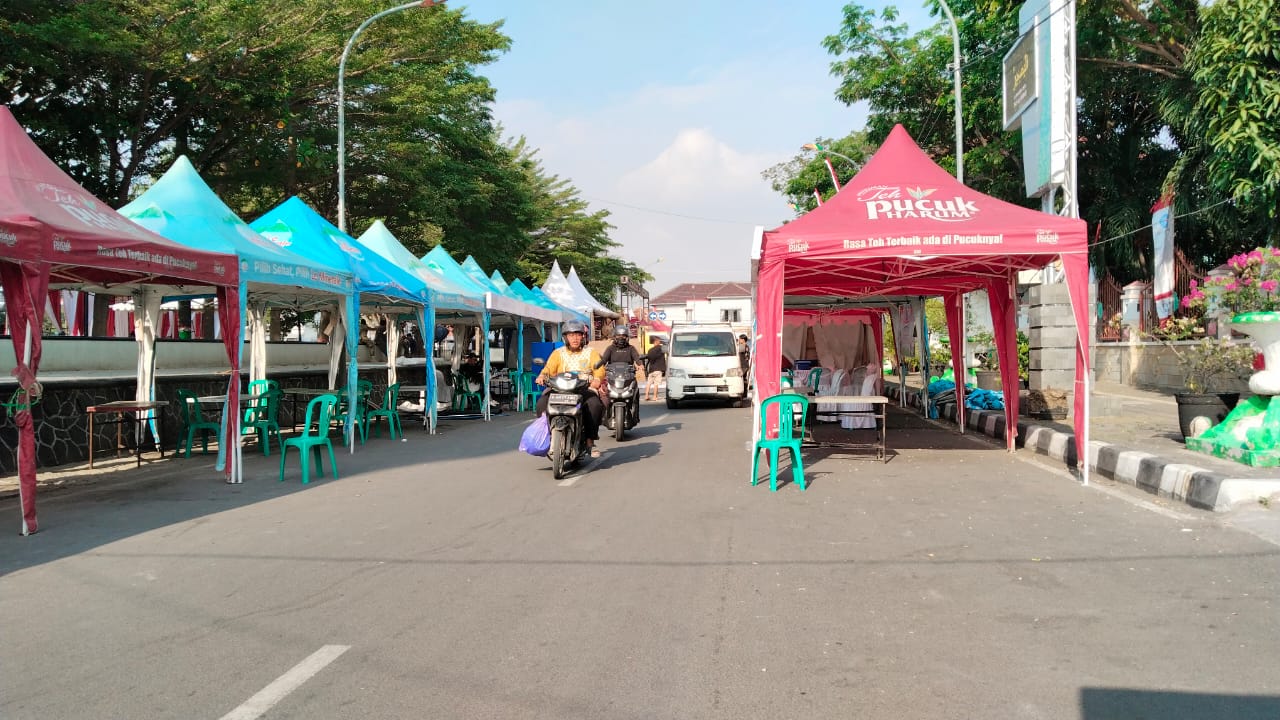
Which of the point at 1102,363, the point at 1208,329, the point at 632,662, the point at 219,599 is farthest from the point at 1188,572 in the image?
the point at 1102,363

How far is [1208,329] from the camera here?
18469mm

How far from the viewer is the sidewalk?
703cm

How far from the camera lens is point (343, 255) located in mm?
12891

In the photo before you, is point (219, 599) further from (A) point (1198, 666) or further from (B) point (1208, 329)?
(B) point (1208, 329)

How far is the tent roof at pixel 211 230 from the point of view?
1013cm

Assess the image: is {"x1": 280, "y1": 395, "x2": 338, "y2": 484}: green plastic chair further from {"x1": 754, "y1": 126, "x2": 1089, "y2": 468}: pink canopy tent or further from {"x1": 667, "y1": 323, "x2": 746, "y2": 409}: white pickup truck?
{"x1": 667, "y1": 323, "x2": 746, "y2": 409}: white pickup truck

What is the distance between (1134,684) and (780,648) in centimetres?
144

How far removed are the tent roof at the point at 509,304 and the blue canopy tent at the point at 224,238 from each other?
5.90 metres

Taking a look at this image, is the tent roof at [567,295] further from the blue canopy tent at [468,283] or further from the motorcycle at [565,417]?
the motorcycle at [565,417]

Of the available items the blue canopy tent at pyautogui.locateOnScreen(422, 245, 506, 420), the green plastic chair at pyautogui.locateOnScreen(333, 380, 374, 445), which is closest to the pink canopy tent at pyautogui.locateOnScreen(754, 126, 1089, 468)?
the green plastic chair at pyautogui.locateOnScreen(333, 380, 374, 445)

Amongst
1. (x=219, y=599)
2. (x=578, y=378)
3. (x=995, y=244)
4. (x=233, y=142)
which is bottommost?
(x=219, y=599)

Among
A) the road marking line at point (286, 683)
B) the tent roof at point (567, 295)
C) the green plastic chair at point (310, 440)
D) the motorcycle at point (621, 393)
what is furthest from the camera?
the tent roof at point (567, 295)

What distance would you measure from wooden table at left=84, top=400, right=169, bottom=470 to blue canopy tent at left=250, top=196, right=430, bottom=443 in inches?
97.4

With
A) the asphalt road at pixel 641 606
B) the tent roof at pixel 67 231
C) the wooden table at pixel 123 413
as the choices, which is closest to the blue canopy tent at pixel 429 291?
the wooden table at pixel 123 413
